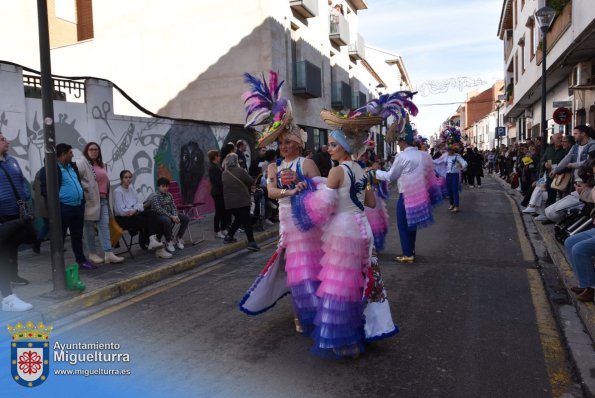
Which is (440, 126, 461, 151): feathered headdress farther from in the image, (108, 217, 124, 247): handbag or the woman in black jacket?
(108, 217, 124, 247): handbag

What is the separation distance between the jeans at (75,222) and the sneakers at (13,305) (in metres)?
1.65

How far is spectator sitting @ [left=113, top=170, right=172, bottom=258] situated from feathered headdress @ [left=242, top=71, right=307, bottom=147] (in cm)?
396

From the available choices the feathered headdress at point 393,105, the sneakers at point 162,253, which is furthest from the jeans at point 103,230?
the feathered headdress at point 393,105

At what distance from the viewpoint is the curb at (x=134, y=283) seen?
541 centimetres

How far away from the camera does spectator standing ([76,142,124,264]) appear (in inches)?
284

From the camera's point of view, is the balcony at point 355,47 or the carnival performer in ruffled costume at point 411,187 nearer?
the carnival performer in ruffled costume at point 411,187

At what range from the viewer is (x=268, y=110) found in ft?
15.0

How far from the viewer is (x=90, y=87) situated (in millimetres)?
9836

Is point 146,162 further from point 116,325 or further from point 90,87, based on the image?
point 116,325

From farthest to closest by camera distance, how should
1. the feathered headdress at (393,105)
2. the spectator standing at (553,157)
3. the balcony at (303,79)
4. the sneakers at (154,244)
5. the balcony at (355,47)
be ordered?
the balcony at (355,47), the balcony at (303,79), the spectator standing at (553,157), the sneakers at (154,244), the feathered headdress at (393,105)

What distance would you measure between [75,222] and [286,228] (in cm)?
391

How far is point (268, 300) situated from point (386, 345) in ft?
3.58

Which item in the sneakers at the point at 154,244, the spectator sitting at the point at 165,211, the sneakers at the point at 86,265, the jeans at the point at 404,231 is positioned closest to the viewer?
the sneakers at the point at 86,265

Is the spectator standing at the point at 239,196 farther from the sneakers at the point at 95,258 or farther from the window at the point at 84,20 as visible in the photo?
the window at the point at 84,20
